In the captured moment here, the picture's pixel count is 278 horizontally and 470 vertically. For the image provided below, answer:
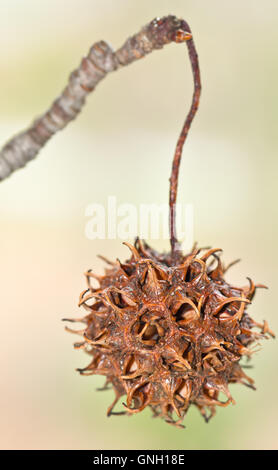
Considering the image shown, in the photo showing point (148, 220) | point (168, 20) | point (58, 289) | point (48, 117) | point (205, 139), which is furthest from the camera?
point (205, 139)

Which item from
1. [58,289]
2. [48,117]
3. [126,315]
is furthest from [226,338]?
[58,289]

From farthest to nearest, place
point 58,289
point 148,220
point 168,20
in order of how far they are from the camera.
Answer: point 58,289 → point 148,220 → point 168,20

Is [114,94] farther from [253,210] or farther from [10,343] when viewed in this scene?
[10,343]

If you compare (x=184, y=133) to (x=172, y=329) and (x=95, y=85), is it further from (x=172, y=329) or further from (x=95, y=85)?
(x=172, y=329)

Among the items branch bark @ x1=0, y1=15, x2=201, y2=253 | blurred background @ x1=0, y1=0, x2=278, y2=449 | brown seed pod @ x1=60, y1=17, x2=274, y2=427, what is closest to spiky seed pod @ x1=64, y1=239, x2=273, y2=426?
brown seed pod @ x1=60, y1=17, x2=274, y2=427
